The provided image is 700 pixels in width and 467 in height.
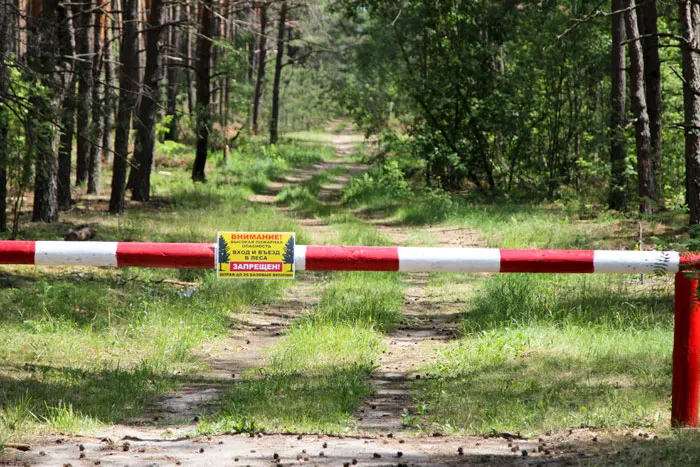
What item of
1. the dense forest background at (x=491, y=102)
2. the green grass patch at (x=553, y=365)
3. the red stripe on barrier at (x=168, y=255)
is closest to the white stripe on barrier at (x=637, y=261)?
the green grass patch at (x=553, y=365)

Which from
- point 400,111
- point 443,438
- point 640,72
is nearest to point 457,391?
point 443,438

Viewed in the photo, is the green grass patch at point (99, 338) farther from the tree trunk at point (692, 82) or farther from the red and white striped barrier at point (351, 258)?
the tree trunk at point (692, 82)

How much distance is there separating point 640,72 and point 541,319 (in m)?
10.0

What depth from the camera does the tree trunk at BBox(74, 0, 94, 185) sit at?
1248cm

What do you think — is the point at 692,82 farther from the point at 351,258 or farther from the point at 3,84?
the point at 3,84

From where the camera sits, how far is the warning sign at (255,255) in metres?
5.12

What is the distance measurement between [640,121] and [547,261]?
40.7 feet

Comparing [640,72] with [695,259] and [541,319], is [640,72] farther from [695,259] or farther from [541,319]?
[695,259]

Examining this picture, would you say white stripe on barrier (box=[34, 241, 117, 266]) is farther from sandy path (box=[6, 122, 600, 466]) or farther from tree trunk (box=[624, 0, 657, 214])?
tree trunk (box=[624, 0, 657, 214])

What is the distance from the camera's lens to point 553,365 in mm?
6797

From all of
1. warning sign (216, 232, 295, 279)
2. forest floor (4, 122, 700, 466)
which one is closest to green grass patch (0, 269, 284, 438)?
forest floor (4, 122, 700, 466)

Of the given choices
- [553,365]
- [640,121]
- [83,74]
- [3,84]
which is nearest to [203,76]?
[640,121]

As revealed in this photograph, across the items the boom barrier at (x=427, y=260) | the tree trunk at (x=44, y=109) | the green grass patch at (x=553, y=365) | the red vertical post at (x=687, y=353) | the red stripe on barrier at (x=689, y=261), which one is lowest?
the green grass patch at (x=553, y=365)

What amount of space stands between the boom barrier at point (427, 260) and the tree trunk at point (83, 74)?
6.44 m
